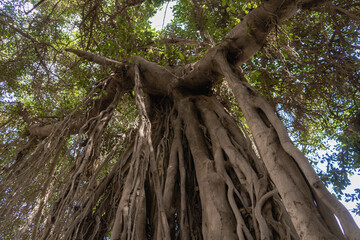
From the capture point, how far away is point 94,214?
2105 millimetres

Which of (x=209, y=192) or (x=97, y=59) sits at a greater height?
(x=97, y=59)

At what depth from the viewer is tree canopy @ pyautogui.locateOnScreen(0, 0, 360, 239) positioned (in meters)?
1.86

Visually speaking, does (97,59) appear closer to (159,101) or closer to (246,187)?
(159,101)

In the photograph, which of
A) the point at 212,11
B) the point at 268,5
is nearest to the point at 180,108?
the point at 268,5

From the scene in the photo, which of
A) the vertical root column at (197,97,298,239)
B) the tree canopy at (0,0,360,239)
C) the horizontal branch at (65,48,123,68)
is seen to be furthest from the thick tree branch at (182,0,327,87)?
the horizontal branch at (65,48,123,68)

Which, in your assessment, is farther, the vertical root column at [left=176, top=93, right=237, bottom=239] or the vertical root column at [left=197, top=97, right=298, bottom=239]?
the vertical root column at [left=176, top=93, right=237, bottom=239]

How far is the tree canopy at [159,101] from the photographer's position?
73.2 inches

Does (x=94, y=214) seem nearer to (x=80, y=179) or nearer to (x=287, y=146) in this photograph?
(x=80, y=179)

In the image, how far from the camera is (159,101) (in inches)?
134

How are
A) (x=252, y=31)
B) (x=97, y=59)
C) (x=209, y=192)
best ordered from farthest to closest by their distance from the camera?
(x=97, y=59)
(x=252, y=31)
(x=209, y=192)

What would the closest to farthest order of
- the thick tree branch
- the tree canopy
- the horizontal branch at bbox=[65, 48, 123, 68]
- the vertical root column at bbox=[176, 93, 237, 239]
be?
1. the vertical root column at bbox=[176, 93, 237, 239]
2. the tree canopy
3. the thick tree branch
4. the horizontal branch at bbox=[65, 48, 123, 68]

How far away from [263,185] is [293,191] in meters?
0.41

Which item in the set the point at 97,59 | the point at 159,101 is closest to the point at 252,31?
the point at 159,101

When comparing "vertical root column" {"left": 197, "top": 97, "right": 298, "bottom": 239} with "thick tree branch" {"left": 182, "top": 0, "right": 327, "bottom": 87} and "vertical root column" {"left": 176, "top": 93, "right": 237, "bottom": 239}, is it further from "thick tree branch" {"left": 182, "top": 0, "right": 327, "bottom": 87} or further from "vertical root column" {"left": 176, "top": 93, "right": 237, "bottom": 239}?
"thick tree branch" {"left": 182, "top": 0, "right": 327, "bottom": 87}
